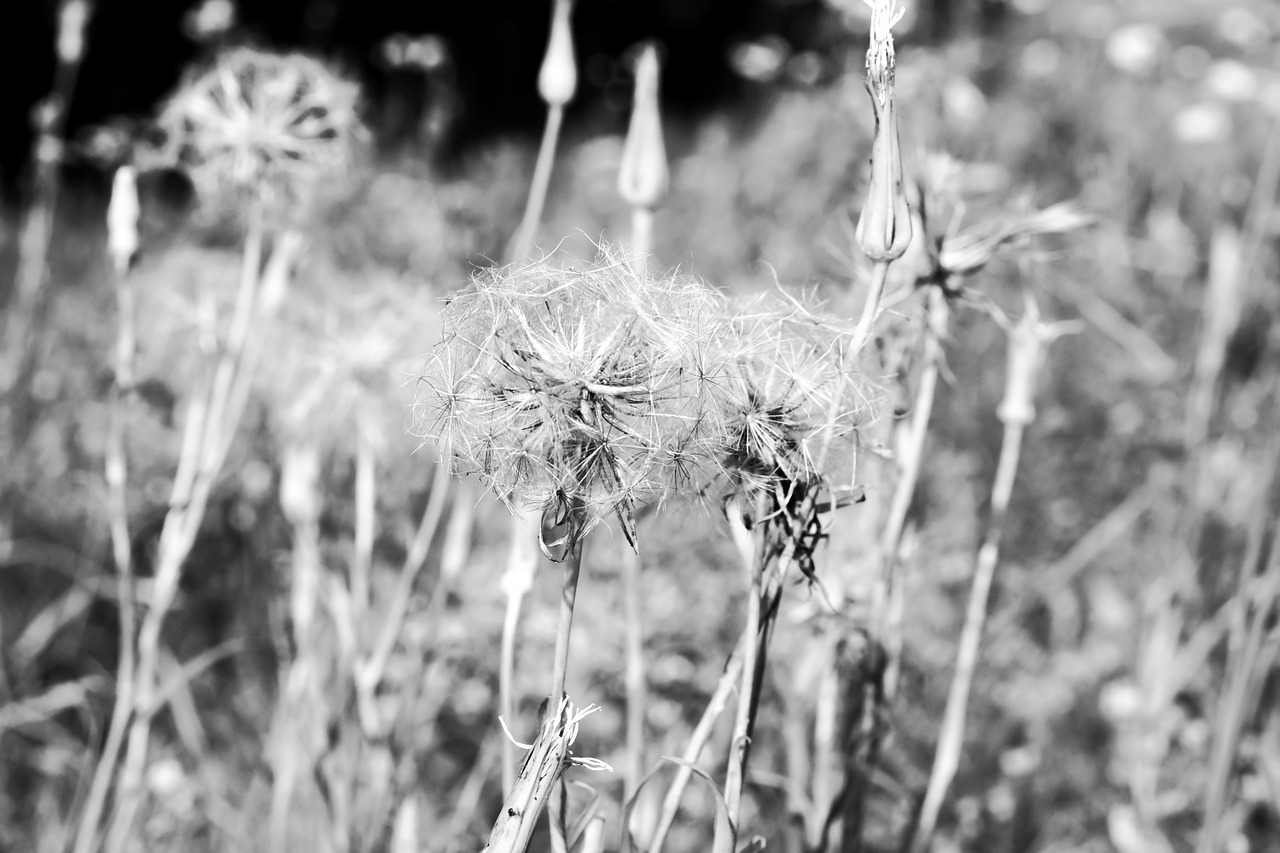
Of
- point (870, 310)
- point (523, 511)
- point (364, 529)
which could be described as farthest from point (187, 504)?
point (870, 310)

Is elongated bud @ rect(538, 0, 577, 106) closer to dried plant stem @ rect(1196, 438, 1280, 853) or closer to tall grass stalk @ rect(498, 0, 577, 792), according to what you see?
tall grass stalk @ rect(498, 0, 577, 792)

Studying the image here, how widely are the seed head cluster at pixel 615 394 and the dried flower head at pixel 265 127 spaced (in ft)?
2.07

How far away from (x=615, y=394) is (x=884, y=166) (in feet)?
0.74

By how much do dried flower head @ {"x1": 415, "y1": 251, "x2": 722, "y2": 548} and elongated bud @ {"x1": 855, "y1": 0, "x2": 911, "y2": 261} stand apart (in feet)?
0.39

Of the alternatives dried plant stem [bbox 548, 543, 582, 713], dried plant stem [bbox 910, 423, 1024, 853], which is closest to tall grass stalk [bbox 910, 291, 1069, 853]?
dried plant stem [bbox 910, 423, 1024, 853]

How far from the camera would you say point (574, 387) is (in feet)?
2.26

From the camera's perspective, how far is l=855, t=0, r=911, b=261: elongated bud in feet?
2.35

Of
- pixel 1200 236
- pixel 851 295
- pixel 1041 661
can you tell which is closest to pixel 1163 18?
pixel 1200 236

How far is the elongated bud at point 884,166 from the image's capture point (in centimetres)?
72

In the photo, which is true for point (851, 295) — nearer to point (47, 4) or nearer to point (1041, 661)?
point (1041, 661)

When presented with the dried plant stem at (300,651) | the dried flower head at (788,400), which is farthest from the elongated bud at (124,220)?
the dried flower head at (788,400)

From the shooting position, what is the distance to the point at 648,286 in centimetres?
75

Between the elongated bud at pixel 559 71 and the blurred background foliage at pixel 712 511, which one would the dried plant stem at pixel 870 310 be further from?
the elongated bud at pixel 559 71

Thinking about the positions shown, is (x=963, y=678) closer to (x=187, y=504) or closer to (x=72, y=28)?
(x=187, y=504)
